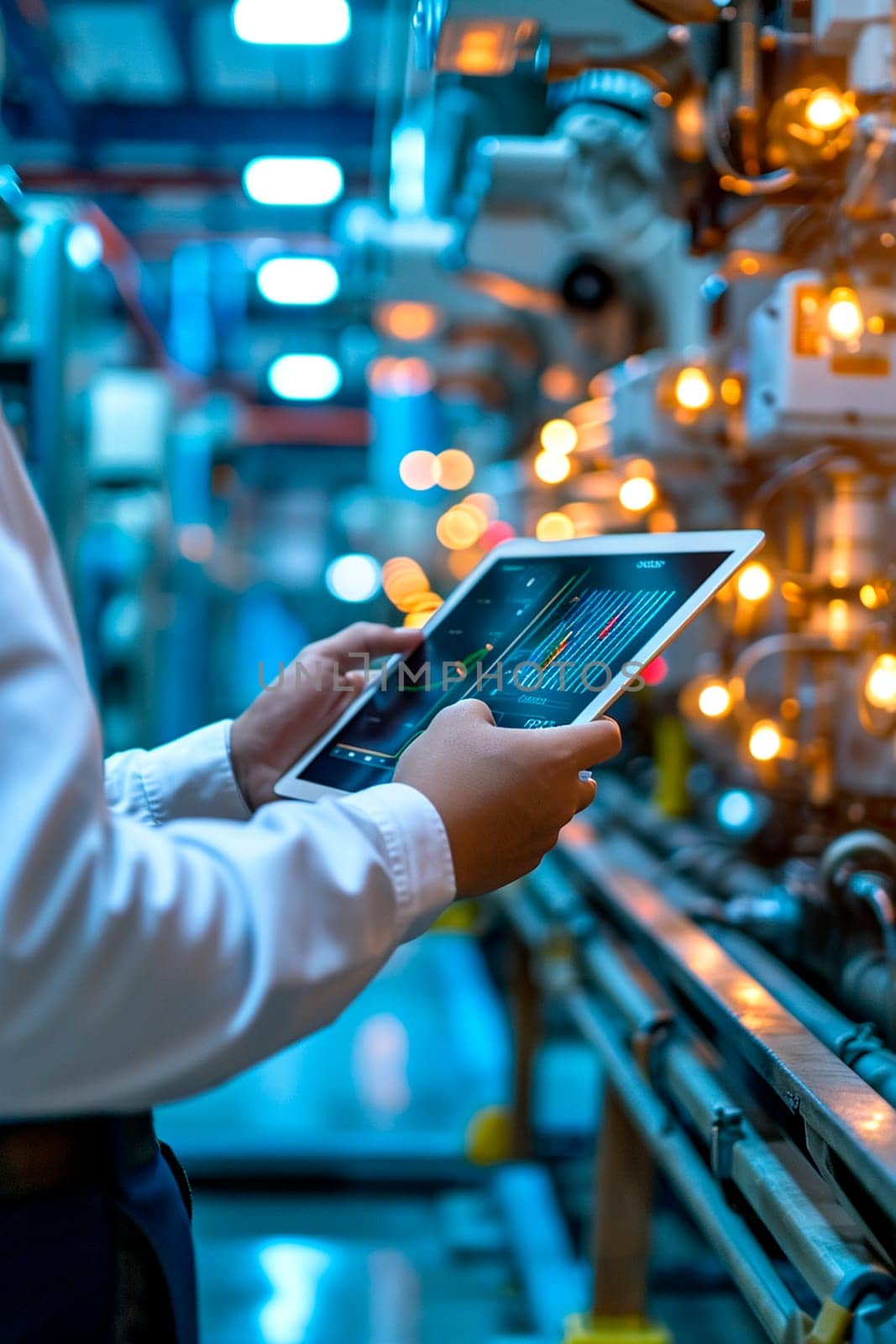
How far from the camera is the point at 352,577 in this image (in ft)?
49.2

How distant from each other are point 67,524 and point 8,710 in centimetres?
288

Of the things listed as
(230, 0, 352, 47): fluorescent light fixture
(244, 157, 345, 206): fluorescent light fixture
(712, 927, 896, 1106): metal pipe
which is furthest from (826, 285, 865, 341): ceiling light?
(244, 157, 345, 206): fluorescent light fixture

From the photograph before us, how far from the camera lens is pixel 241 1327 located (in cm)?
218

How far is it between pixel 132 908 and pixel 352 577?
47.2 feet

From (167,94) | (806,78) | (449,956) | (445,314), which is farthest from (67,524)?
(167,94)

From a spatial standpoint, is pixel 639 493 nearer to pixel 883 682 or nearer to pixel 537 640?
pixel 883 682

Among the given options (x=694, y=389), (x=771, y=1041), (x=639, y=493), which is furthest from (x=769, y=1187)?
(x=639, y=493)

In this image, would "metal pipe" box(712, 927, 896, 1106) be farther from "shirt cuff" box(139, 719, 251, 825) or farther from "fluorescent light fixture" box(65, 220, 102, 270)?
"fluorescent light fixture" box(65, 220, 102, 270)

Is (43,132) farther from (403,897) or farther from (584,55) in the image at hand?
(403,897)

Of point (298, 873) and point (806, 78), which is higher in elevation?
point (806, 78)

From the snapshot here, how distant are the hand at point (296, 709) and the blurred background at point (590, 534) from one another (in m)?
0.08

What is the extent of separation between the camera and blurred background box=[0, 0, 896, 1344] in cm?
145

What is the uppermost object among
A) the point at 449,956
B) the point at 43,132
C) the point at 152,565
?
the point at 43,132

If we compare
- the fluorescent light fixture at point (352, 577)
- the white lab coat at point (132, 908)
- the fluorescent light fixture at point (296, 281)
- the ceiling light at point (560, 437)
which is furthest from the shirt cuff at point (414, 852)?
the fluorescent light fixture at point (352, 577)
